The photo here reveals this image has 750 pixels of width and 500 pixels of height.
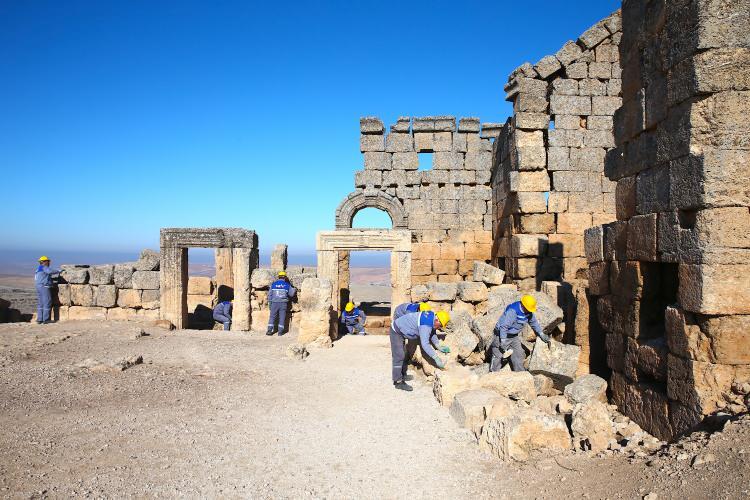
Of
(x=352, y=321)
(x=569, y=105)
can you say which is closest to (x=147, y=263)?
(x=352, y=321)

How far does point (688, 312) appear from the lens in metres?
4.92

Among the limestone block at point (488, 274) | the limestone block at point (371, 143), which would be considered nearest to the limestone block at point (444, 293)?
the limestone block at point (488, 274)

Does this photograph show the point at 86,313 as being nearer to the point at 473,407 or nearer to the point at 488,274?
the point at 488,274

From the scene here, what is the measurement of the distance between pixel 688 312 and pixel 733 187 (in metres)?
1.27

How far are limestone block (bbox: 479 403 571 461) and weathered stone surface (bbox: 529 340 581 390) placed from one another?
236cm

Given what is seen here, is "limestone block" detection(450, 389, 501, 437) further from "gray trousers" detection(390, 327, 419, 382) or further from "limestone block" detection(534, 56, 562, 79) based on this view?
"limestone block" detection(534, 56, 562, 79)

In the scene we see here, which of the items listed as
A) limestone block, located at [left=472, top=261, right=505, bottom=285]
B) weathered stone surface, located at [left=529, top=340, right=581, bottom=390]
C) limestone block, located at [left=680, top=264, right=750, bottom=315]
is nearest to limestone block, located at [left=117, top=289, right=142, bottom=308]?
limestone block, located at [left=472, top=261, right=505, bottom=285]

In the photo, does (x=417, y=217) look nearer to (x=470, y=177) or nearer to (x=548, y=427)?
(x=470, y=177)

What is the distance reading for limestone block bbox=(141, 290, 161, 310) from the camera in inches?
499

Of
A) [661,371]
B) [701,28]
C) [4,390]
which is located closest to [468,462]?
[661,371]

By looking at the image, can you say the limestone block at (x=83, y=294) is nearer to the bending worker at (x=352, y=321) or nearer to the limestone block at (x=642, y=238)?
the bending worker at (x=352, y=321)

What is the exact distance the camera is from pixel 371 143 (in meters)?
14.2

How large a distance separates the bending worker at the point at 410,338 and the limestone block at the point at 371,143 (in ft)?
25.6

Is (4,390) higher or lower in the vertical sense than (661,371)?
lower
